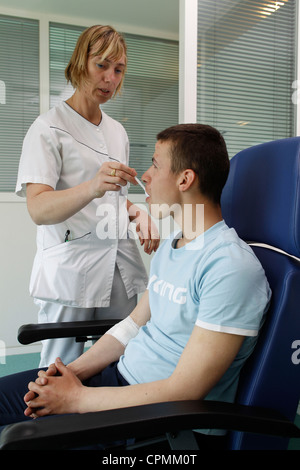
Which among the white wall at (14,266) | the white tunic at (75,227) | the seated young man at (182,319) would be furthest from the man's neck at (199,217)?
the white wall at (14,266)

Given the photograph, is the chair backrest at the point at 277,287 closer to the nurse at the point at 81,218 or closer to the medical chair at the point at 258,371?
the medical chair at the point at 258,371

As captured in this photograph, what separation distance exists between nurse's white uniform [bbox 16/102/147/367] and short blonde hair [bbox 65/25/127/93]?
15 cm

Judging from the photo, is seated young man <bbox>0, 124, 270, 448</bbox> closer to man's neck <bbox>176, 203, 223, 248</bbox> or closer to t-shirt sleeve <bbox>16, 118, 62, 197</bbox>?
man's neck <bbox>176, 203, 223, 248</bbox>

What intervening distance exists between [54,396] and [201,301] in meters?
0.44

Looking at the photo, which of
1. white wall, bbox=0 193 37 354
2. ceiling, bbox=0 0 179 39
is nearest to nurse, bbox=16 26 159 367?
white wall, bbox=0 193 37 354

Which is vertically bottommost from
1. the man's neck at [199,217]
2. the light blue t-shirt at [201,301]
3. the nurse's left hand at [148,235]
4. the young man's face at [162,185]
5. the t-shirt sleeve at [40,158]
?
the light blue t-shirt at [201,301]

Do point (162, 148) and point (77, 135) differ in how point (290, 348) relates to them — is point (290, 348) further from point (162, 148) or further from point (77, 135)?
point (77, 135)

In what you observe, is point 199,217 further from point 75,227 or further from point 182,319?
point 75,227

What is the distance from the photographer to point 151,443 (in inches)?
38.6

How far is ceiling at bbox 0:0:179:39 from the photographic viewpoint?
3051 millimetres

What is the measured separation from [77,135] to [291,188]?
34.3 inches

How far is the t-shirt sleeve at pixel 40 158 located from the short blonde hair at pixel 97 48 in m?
0.24

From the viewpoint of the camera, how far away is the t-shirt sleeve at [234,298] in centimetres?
91

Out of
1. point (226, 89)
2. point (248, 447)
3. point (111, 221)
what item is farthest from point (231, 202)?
point (226, 89)
